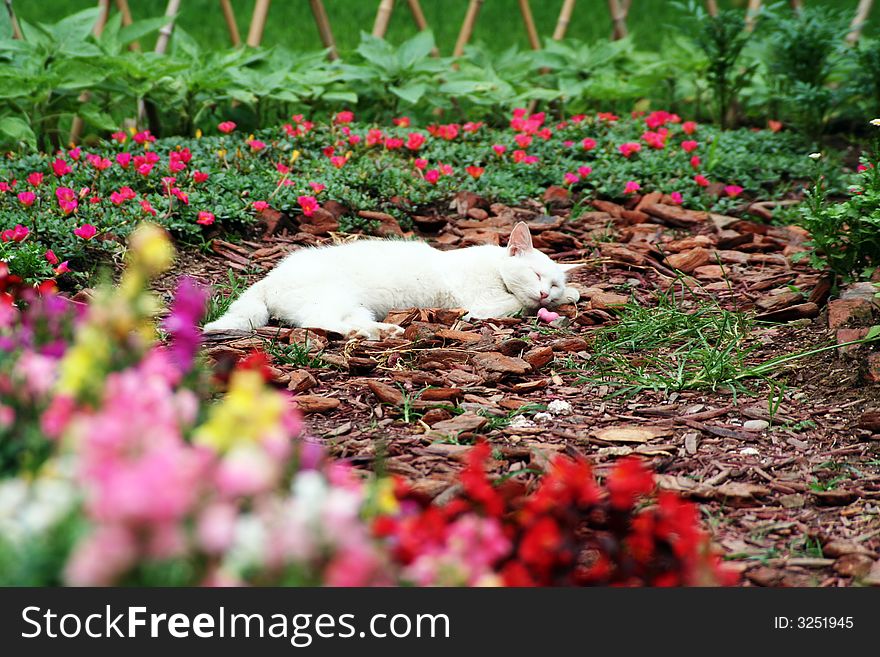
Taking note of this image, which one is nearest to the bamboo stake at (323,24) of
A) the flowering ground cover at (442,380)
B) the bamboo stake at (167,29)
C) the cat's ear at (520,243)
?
the bamboo stake at (167,29)

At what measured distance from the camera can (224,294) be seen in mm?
4418

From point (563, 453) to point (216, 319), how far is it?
183 centimetres

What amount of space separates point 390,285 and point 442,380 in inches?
37.6

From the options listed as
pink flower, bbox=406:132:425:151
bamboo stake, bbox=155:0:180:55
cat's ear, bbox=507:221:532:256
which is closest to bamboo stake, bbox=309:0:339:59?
bamboo stake, bbox=155:0:180:55

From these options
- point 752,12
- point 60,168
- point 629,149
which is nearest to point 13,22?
point 60,168

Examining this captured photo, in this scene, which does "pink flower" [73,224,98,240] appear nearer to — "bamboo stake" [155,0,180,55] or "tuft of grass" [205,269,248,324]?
"tuft of grass" [205,269,248,324]

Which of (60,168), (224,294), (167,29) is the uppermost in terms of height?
(167,29)

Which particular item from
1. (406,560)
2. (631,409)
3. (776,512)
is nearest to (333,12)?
(631,409)

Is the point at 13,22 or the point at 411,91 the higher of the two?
the point at 13,22

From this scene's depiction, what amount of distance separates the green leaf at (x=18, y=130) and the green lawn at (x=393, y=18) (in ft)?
15.4

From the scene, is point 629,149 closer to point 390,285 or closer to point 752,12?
point 390,285

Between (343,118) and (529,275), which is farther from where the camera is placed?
(343,118)

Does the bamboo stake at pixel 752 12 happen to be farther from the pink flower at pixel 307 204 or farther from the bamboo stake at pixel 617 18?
the pink flower at pixel 307 204

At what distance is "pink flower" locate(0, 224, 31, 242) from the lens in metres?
4.10
